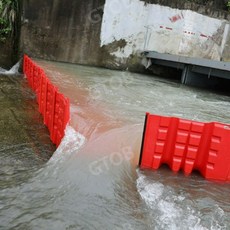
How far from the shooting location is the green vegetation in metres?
12.6

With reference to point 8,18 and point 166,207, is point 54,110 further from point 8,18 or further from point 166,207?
point 8,18

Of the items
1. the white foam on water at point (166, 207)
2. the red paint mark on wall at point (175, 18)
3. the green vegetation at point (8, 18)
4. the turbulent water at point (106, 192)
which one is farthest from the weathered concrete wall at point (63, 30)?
the white foam on water at point (166, 207)

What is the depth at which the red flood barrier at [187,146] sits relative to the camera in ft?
14.3

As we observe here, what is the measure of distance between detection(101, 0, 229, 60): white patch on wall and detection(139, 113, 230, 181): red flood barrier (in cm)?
1045

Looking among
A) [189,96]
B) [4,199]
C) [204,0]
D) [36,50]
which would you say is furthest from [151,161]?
[204,0]

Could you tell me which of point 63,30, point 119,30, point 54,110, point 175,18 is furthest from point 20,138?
point 175,18

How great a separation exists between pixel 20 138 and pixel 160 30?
434 inches

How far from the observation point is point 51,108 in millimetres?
5879

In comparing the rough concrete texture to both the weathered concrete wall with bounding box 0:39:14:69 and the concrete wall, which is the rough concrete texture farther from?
the concrete wall

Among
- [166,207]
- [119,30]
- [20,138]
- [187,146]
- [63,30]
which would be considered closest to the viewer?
[166,207]

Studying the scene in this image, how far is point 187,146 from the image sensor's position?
4473 millimetres

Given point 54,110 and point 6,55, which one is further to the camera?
point 6,55

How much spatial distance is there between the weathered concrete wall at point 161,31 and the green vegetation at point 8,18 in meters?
3.57

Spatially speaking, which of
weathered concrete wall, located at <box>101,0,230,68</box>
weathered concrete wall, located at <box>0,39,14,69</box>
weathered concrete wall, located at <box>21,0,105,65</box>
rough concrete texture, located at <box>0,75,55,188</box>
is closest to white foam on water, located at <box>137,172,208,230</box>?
rough concrete texture, located at <box>0,75,55,188</box>
